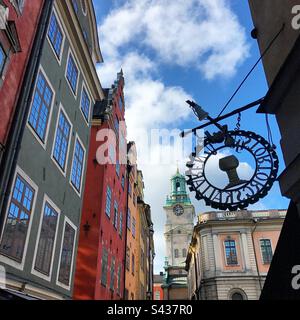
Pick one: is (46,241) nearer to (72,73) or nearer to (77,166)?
(77,166)

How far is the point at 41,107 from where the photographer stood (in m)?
11.4

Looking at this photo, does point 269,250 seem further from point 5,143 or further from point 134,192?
point 5,143

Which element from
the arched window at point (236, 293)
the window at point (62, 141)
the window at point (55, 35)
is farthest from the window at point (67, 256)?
the arched window at point (236, 293)

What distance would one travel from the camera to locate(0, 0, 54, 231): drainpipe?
8.62 meters

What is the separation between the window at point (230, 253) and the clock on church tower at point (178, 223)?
51.1 metres

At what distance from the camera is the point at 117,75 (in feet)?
89.9

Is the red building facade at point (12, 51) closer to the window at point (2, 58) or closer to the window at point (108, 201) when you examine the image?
the window at point (2, 58)

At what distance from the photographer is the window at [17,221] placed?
8820 millimetres

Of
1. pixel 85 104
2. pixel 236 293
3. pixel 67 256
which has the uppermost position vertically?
pixel 85 104

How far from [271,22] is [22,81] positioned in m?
7.27

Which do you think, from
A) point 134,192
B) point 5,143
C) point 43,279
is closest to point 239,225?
point 134,192

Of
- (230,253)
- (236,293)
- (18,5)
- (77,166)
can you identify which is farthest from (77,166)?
(236,293)

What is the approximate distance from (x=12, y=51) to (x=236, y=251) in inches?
1376

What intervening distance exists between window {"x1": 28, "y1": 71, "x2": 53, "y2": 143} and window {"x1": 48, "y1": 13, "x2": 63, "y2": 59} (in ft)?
6.23
